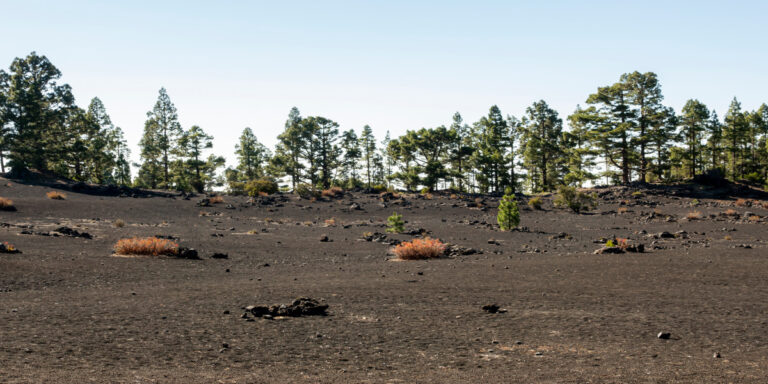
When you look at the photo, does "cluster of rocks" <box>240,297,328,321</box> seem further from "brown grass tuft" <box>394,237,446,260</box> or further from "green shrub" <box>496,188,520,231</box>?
"green shrub" <box>496,188,520,231</box>

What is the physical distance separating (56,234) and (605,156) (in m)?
51.9

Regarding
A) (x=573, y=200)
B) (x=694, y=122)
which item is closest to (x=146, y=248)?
(x=573, y=200)

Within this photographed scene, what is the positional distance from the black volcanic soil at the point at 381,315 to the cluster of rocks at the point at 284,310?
0.13 m

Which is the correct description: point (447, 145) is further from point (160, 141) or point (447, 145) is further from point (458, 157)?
point (160, 141)

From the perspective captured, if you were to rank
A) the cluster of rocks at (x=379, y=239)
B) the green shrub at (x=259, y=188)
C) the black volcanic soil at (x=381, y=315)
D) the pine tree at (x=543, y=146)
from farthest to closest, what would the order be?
the pine tree at (x=543, y=146)
the green shrub at (x=259, y=188)
the cluster of rocks at (x=379, y=239)
the black volcanic soil at (x=381, y=315)

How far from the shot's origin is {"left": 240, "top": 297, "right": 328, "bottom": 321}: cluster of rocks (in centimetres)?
716

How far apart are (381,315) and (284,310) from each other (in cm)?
145

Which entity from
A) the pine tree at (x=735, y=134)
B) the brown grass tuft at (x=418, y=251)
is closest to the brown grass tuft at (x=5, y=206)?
the brown grass tuft at (x=418, y=251)

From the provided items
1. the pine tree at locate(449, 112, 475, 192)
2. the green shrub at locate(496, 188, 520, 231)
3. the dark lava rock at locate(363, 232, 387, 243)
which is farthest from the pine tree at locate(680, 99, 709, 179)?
the dark lava rock at locate(363, 232, 387, 243)

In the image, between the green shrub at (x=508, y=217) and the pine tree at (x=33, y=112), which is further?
the pine tree at (x=33, y=112)

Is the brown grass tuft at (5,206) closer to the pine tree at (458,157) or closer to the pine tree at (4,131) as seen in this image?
the pine tree at (4,131)

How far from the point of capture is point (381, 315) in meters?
7.38

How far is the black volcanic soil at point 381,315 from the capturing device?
4824 mm

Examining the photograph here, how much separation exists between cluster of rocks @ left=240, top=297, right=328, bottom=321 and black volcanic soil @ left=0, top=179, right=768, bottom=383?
129 mm
